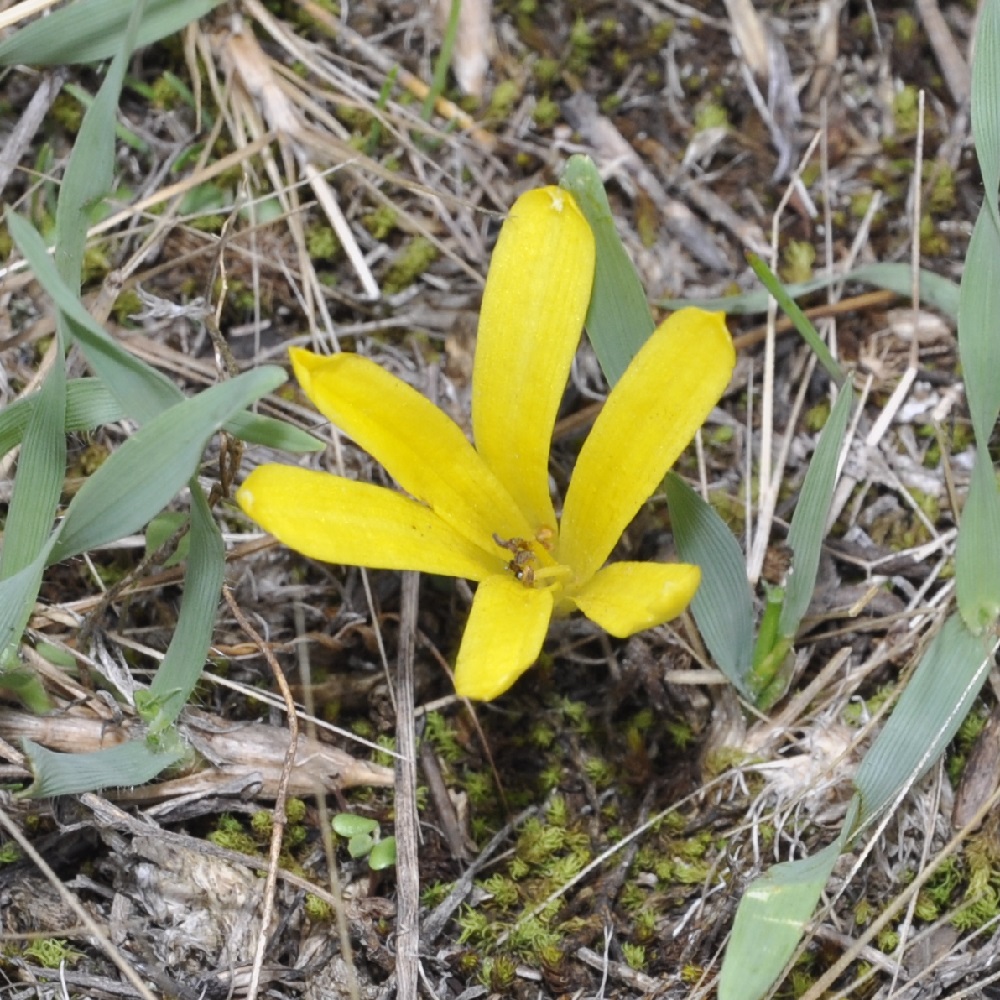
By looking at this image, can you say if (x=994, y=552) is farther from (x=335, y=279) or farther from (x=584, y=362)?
(x=335, y=279)

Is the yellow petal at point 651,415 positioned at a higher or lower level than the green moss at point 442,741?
higher

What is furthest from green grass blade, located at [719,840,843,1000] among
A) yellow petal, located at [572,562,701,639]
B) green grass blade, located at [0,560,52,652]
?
green grass blade, located at [0,560,52,652]

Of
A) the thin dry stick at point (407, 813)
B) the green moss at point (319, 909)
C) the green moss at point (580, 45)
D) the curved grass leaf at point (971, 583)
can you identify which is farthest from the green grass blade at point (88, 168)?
the curved grass leaf at point (971, 583)

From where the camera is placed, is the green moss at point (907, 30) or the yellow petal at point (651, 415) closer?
the yellow petal at point (651, 415)

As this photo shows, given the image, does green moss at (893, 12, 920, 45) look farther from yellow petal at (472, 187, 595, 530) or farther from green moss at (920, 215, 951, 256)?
yellow petal at (472, 187, 595, 530)

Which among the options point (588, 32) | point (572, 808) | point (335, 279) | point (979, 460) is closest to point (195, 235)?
point (335, 279)

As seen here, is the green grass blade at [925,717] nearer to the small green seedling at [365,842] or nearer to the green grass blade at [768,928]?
the green grass blade at [768,928]
